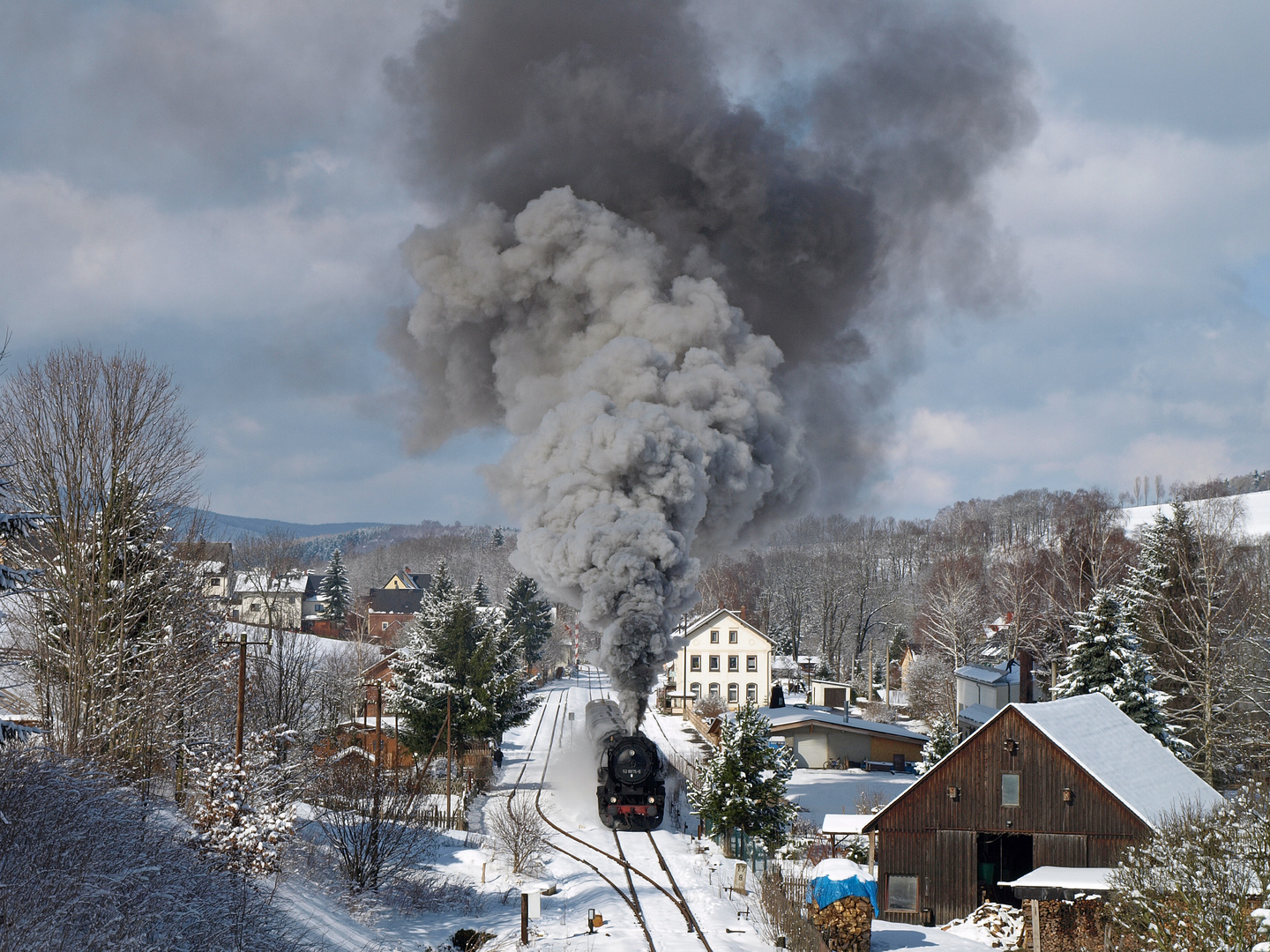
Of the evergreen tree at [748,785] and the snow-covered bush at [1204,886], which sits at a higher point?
the snow-covered bush at [1204,886]

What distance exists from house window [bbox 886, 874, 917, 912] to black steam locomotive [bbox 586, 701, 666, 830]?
16.5 ft

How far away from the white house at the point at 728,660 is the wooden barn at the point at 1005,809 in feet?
108

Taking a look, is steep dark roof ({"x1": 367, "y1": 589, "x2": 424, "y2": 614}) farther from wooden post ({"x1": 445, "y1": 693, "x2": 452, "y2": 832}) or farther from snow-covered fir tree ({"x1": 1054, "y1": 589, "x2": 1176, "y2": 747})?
snow-covered fir tree ({"x1": 1054, "y1": 589, "x2": 1176, "y2": 747})

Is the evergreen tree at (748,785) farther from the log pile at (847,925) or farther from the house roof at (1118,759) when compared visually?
the log pile at (847,925)

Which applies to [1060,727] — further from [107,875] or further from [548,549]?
[107,875]

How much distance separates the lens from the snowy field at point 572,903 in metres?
13.7

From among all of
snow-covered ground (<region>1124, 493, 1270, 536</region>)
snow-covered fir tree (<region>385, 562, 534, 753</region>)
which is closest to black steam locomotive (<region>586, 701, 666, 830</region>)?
snow-covered fir tree (<region>385, 562, 534, 753</region>)

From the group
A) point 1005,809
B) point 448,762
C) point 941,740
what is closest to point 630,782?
point 448,762

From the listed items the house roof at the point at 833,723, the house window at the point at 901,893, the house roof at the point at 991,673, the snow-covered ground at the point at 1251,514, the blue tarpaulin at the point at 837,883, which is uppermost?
the snow-covered ground at the point at 1251,514

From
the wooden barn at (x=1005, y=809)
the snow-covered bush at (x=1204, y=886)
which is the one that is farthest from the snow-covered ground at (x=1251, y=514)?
the snow-covered bush at (x=1204, y=886)

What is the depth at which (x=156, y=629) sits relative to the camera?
17.9m

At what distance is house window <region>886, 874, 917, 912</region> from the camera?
2041 cm

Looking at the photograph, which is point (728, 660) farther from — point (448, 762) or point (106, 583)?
point (106, 583)

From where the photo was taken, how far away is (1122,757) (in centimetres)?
2069
